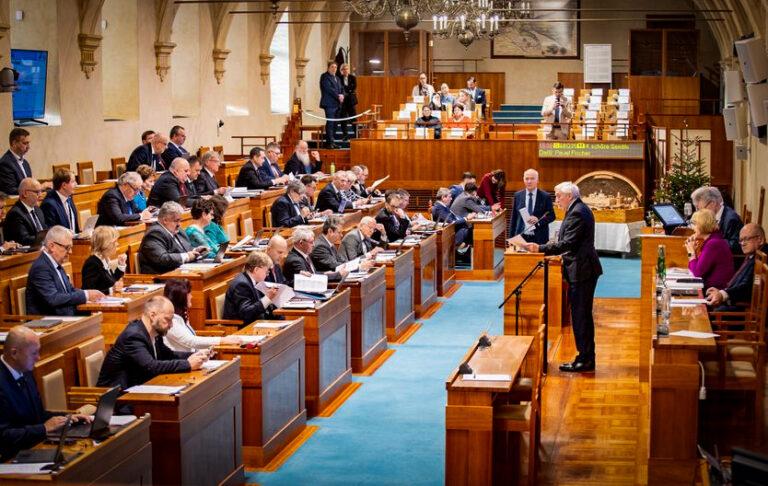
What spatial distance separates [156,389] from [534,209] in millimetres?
6813

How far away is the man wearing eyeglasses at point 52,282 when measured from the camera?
7754 millimetres

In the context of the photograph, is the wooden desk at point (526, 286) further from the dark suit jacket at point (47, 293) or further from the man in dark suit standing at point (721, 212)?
the dark suit jacket at point (47, 293)

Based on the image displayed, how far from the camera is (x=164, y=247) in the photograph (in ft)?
31.2

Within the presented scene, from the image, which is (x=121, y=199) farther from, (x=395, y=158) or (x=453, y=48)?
(x=453, y=48)

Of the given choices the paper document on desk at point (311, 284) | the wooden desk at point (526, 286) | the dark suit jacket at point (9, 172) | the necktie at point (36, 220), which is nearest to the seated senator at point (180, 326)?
the paper document on desk at point (311, 284)

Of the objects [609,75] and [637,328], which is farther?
[609,75]

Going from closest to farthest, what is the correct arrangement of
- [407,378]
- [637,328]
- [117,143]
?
[407,378], [637,328], [117,143]

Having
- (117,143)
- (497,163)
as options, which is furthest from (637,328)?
(117,143)

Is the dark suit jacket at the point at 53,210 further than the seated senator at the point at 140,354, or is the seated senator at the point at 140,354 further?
the dark suit jacket at the point at 53,210

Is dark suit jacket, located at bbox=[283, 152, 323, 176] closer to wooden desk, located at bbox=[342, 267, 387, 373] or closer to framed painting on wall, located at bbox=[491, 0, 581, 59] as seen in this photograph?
wooden desk, located at bbox=[342, 267, 387, 373]

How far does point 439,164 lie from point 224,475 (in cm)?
1312

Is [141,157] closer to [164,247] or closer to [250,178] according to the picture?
[250,178]

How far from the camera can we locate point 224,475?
22.2ft

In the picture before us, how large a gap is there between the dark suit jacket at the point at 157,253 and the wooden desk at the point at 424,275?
11.8 feet
